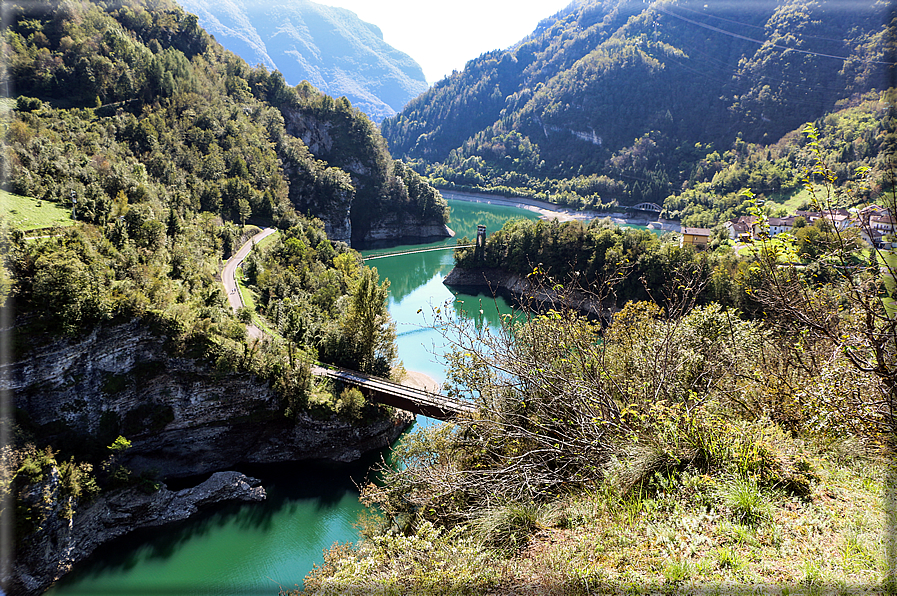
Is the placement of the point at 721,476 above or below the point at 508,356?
below

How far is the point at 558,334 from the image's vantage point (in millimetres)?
7492

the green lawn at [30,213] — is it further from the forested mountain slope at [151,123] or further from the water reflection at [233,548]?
the water reflection at [233,548]

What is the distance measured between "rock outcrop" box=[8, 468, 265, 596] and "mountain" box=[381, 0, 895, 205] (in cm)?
7891

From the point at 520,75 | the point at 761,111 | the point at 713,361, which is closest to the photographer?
the point at 713,361

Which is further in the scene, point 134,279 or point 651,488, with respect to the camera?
point 134,279

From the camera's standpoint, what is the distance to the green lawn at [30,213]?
16719mm

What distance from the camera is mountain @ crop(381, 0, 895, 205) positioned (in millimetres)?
86000

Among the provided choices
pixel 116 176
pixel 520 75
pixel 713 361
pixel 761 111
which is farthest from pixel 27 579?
pixel 520 75

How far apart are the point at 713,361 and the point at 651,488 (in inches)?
122

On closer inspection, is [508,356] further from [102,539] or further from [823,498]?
[102,539]

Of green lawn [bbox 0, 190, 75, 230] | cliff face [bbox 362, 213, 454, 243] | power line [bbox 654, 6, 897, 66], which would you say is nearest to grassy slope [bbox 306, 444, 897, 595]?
green lawn [bbox 0, 190, 75, 230]

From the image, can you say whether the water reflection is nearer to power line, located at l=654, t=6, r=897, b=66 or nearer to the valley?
the valley

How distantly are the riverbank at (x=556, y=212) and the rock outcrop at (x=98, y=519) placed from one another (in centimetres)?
5684

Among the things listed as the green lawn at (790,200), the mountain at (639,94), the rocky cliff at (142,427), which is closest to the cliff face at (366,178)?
the mountain at (639,94)
